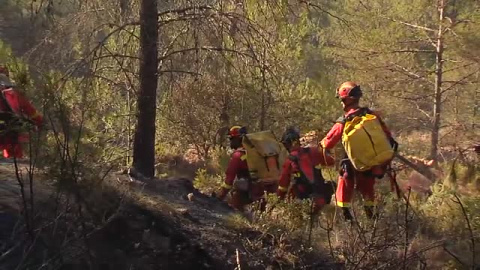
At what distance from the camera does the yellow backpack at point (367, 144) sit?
517 centimetres

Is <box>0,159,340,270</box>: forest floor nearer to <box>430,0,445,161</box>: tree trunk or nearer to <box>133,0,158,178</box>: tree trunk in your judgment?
<box>133,0,158,178</box>: tree trunk

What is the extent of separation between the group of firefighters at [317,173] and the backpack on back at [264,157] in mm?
117

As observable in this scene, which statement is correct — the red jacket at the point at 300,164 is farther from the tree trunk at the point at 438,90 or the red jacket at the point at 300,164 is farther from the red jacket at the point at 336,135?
the tree trunk at the point at 438,90

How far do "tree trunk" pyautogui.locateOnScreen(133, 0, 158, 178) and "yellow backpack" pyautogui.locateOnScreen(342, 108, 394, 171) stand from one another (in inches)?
94.2

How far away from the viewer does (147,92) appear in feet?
21.1

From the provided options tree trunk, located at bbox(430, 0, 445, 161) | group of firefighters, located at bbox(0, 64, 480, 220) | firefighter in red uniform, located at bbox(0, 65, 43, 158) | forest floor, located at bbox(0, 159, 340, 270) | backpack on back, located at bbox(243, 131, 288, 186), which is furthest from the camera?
tree trunk, located at bbox(430, 0, 445, 161)

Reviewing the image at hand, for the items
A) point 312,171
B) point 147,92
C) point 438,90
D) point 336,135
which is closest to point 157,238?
point 336,135

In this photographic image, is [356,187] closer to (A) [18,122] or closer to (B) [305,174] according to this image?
(B) [305,174]

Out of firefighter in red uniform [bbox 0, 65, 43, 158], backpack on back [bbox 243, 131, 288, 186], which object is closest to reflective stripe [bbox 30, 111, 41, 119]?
firefighter in red uniform [bbox 0, 65, 43, 158]

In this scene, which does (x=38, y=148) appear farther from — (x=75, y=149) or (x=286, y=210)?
(x=286, y=210)

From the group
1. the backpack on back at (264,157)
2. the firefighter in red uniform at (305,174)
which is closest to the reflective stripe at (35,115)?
the backpack on back at (264,157)

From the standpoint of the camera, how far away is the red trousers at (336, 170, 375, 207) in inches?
216

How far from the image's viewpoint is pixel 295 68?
14266 mm

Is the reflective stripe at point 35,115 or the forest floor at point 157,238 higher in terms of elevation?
the reflective stripe at point 35,115
